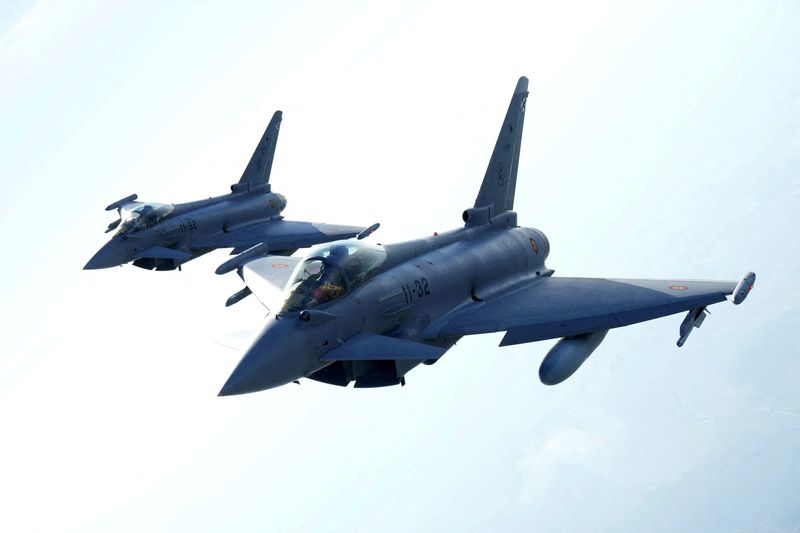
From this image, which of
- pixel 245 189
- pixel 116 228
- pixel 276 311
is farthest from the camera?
pixel 245 189

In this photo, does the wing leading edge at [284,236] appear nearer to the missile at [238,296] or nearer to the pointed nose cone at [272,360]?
the missile at [238,296]

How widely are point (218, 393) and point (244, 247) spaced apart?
56.9 ft

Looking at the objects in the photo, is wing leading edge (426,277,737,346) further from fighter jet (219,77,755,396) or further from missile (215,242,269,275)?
missile (215,242,269,275)

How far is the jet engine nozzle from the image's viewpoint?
1802cm

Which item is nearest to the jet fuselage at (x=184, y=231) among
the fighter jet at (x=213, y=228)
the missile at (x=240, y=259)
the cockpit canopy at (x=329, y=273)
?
the fighter jet at (x=213, y=228)

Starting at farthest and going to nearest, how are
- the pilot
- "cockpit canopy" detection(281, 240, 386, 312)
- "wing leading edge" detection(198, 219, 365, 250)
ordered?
"wing leading edge" detection(198, 219, 365, 250)
the pilot
"cockpit canopy" detection(281, 240, 386, 312)

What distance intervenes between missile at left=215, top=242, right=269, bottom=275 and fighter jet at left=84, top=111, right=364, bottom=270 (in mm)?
3528

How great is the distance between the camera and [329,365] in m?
17.5

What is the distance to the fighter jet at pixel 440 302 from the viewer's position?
16.3 metres

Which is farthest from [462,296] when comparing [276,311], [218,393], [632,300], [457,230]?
[218,393]

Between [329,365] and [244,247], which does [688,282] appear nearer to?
[329,365]

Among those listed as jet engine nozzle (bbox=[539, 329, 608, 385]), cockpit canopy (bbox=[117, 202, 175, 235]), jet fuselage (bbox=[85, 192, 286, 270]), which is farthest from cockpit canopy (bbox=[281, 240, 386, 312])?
cockpit canopy (bbox=[117, 202, 175, 235])

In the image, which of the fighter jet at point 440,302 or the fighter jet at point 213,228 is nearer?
the fighter jet at point 440,302

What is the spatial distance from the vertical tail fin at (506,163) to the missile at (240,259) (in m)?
7.47
